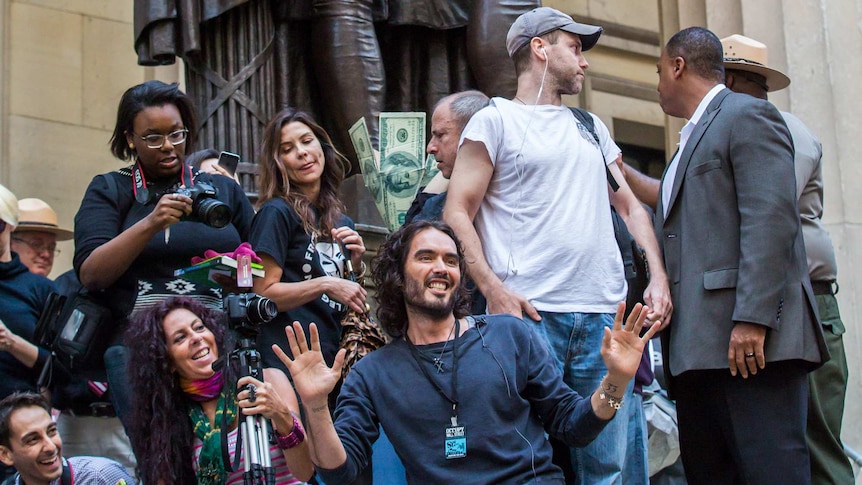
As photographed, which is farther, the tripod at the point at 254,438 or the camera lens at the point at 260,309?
the camera lens at the point at 260,309

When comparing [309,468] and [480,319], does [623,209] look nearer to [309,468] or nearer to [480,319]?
[480,319]

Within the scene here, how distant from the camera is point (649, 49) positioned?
12.2 m

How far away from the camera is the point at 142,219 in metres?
5.16

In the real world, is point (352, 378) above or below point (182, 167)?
below

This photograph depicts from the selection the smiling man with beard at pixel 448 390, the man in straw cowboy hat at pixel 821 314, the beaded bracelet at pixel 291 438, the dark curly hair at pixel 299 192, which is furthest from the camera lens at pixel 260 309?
the man in straw cowboy hat at pixel 821 314

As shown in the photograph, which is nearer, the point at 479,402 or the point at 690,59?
the point at 479,402

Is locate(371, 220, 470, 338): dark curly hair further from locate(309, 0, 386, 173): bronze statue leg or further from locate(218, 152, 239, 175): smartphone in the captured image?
locate(309, 0, 386, 173): bronze statue leg

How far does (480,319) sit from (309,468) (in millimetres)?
753

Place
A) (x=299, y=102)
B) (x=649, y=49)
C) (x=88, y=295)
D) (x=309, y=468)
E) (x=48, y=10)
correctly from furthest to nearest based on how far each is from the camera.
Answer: (x=649, y=49) < (x=48, y=10) < (x=299, y=102) < (x=88, y=295) < (x=309, y=468)

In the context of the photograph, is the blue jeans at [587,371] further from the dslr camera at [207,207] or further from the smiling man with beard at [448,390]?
the dslr camera at [207,207]

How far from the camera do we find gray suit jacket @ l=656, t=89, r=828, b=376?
476 cm

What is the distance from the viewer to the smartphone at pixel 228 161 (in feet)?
20.1

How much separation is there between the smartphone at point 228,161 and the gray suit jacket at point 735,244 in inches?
74.6

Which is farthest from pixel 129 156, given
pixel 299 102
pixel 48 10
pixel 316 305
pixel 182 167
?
pixel 48 10
